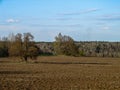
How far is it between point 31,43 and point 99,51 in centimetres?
12394

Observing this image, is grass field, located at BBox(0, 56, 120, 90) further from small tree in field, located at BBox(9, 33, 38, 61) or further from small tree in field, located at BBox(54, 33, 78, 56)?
small tree in field, located at BBox(54, 33, 78, 56)

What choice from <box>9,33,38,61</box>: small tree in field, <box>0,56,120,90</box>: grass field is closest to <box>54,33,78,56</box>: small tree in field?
<box>9,33,38,61</box>: small tree in field

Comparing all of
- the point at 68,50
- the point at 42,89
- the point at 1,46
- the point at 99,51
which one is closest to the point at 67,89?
the point at 42,89

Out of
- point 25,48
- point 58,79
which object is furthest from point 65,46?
point 58,79

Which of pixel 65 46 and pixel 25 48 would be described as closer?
pixel 25 48

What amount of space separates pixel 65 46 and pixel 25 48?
59298 mm

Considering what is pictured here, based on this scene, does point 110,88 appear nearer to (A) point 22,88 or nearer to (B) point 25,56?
(A) point 22,88

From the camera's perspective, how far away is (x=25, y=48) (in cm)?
7662

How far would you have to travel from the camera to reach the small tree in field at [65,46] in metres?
132

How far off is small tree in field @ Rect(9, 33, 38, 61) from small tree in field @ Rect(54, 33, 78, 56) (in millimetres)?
53375

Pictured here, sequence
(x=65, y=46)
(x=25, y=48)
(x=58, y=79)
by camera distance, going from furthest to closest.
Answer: (x=65, y=46)
(x=25, y=48)
(x=58, y=79)

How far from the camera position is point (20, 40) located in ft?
261

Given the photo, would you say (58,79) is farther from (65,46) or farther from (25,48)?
(65,46)

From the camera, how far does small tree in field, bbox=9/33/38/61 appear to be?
75338 mm
